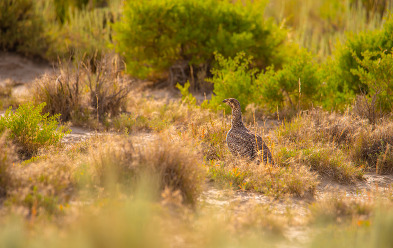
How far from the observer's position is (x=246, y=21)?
10211 millimetres

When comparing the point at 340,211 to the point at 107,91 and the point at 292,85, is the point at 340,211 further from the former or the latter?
the point at 107,91

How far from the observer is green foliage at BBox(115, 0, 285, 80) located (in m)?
9.95

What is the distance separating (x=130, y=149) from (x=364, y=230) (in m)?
2.31

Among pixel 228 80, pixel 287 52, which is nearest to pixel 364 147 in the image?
pixel 228 80

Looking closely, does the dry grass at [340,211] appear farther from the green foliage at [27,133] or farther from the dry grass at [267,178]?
the green foliage at [27,133]

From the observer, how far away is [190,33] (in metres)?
9.98

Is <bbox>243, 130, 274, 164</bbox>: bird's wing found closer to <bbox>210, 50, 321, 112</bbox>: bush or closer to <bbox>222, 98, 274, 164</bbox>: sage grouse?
<bbox>222, 98, 274, 164</bbox>: sage grouse

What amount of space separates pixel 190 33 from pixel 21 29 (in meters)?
5.65

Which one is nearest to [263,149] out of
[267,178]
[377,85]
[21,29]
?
[267,178]

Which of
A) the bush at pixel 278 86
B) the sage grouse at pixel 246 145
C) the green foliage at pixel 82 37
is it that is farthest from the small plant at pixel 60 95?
the green foliage at pixel 82 37

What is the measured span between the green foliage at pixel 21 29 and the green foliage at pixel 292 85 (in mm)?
7630

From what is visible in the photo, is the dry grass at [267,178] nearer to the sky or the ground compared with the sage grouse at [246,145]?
nearer to the ground

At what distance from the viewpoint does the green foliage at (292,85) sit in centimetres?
768

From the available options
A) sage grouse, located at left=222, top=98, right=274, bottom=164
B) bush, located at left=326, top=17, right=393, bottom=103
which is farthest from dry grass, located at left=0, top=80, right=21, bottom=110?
bush, located at left=326, top=17, right=393, bottom=103
